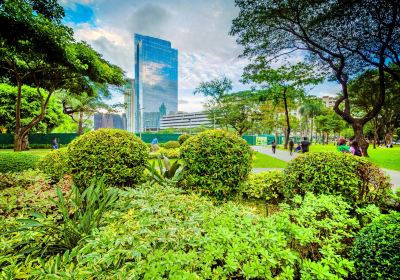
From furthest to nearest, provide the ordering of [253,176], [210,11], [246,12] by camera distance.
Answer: [246,12]
[210,11]
[253,176]

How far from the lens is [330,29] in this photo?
12.1m

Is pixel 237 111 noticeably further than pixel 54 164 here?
Yes

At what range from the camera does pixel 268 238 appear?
183cm

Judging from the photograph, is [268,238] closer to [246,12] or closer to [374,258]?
[374,258]

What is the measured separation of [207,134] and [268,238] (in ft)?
9.58

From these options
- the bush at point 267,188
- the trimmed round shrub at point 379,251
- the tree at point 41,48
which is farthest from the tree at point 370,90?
the tree at point 41,48

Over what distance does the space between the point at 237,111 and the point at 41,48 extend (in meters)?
22.7

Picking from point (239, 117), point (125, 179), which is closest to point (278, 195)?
point (125, 179)

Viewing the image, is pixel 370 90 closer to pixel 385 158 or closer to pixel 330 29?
pixel 385 158

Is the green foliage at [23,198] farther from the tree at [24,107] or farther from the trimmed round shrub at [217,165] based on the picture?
the tree at [24,107]

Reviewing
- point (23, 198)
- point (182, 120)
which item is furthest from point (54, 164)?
point (182, 120)

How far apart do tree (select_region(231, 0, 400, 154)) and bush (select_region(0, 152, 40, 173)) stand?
12359mm

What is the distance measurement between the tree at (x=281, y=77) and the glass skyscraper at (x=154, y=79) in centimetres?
8447

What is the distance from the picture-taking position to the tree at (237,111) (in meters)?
28.1
